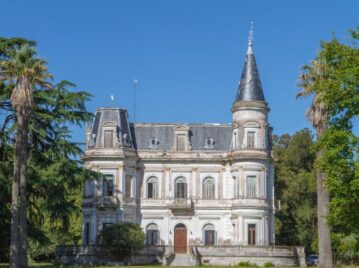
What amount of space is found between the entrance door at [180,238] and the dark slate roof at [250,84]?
11.1 meters

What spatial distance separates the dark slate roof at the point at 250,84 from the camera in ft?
197

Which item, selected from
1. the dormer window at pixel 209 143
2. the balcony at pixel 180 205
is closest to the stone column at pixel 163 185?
the balcony at pixel 180 205

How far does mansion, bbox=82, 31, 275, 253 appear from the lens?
59531 millimetres

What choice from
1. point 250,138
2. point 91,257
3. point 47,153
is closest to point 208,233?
point 250,138

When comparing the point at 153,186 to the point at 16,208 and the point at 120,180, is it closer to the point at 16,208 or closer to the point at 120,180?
the point at 120,180

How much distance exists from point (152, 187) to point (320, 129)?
2270cm

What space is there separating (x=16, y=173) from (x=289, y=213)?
3850 centimetres

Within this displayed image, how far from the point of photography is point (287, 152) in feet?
242

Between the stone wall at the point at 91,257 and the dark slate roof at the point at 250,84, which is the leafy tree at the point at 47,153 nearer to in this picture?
the stone wall at the point at 91,257

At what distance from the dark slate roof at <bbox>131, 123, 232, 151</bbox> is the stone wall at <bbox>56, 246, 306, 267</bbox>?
909cm

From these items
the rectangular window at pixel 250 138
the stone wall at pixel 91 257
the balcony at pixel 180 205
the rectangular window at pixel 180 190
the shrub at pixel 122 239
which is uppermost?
the rectangular window at pixel 250 138

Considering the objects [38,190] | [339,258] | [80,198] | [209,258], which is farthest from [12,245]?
[80,198]

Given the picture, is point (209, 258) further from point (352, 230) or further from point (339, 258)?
point (352, 230)

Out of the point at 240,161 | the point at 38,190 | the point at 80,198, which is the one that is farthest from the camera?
the point at 80,198
